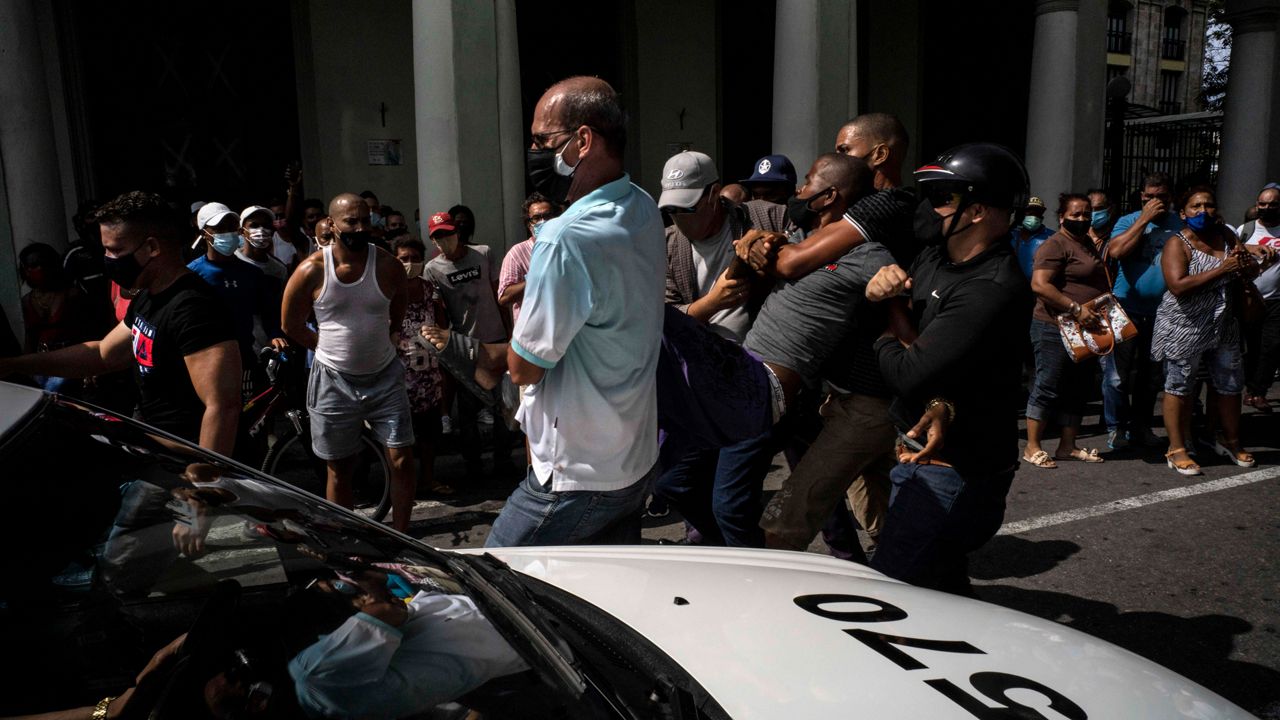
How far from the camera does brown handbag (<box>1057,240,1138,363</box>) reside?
4316 millimetres

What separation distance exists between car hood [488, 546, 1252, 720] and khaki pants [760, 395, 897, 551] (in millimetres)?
1134

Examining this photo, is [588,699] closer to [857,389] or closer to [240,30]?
[857,389]

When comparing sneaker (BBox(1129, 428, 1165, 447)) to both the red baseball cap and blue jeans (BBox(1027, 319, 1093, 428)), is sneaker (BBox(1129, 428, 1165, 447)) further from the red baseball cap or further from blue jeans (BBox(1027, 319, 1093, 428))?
the red baseball cap

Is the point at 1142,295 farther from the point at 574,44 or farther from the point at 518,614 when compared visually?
the point at 574,44

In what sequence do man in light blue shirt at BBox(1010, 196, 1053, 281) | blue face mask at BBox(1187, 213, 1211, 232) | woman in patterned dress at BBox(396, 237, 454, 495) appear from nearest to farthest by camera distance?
woman in patterned dress at BBox(396, 237, 454, 495) → blue face mask at BBox(1187, 213, 1211, 232) → man in light blue shirt at BBox(1010, 196, 1053, 281)

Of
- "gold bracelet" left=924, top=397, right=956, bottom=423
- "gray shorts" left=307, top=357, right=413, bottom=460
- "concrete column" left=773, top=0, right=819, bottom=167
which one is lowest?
"gray shorts" left=307, top=357, right=413, bottom=460

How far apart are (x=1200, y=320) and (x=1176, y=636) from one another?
10.5 ft

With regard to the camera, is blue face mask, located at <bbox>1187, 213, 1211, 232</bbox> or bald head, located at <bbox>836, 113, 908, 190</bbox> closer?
bald head, located at <bbox>836, 113, 908, 190</bbox>

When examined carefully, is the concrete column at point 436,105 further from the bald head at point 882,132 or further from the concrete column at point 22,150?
the bald head at point 882,132

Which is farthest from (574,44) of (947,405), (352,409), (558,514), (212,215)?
(558,514)

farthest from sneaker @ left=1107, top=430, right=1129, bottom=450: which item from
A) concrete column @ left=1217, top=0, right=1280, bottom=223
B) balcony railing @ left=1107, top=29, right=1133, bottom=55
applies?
balcony railing @ left=1107, top=29, right=1133, bottom=55

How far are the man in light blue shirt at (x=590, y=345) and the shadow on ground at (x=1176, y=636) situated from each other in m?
1.90

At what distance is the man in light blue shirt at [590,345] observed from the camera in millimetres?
2346

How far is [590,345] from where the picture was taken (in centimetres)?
241
